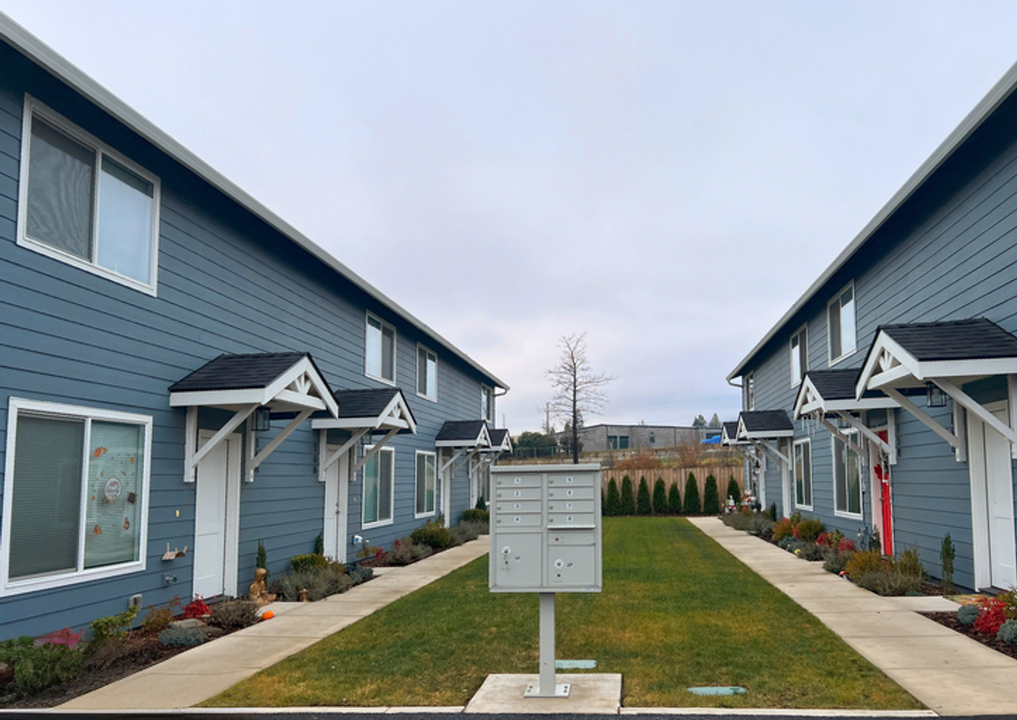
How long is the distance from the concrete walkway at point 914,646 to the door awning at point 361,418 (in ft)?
20.5

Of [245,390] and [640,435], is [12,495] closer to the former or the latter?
[245,390]

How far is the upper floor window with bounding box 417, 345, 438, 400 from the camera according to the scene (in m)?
19.1

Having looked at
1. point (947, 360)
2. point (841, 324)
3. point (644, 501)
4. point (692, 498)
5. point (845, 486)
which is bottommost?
point (644, 501)

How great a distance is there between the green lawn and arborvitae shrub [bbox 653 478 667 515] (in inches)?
696

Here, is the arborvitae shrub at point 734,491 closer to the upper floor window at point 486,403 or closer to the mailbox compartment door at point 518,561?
the upper floor window at point 486,403

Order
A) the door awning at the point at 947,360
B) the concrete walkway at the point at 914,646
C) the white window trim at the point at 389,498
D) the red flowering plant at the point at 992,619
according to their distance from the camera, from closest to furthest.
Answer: the concrete walkway at the point at 914,646 < the red flowering plant at the point at 992,619 < the door awning at the point at 947,360 < the white window trim at the point at 389,498

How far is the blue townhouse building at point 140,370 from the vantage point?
6.64 meters

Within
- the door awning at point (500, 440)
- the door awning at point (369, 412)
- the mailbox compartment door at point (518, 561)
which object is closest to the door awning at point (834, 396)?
the door awning at point (369, 412)

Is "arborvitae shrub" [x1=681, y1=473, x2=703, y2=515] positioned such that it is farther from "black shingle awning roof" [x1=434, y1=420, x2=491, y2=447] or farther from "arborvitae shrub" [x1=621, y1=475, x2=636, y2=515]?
"black shingle awning roof" [x1=434, y1=420, x2=491, y2=447]

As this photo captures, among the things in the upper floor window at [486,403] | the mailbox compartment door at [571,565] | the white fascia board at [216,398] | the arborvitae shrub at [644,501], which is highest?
the upper floor window at [486,403]

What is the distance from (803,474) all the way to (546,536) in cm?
1485

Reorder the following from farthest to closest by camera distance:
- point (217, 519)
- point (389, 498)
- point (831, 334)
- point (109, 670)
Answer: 1. point (389, 498)
2. point (831, 334)
3. point (217, 519)
4. point (109, 670)

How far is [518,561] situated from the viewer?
5594mm

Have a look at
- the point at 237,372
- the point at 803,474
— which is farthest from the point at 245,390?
the point at 803,474
